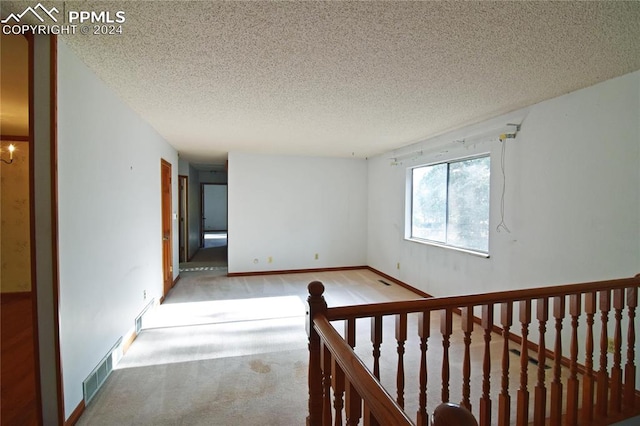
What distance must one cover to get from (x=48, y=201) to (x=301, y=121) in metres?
2.43

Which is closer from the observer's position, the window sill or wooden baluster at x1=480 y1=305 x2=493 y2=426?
wooden baluster at x1=480 y1=305 x2=493 y2=426

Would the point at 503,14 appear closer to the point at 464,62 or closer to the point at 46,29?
the point at 464,62

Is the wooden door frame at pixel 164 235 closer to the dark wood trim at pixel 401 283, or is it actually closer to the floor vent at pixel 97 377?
the floor vent at pixel 97 377

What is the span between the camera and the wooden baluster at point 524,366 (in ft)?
5.11

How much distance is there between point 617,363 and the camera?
1881 mm

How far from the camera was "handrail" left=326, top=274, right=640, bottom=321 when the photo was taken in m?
1.32

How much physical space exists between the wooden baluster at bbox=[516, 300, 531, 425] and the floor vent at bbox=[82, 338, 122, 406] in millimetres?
2697

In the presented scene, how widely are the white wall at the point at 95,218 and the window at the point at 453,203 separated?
3786 mm

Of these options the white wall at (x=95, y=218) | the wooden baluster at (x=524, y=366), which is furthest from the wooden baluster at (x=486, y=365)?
the white wall at (x=95, y=218)

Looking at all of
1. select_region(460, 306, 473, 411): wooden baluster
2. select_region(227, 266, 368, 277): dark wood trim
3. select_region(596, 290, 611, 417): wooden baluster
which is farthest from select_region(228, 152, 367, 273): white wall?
select_region(460, 306, 473, 411): wooden baluster

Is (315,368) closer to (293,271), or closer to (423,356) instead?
(423,356)

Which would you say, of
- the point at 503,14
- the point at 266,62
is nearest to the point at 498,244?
the point at 503,14

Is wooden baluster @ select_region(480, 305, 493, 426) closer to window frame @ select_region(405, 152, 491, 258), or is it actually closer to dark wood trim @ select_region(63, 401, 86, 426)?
window frame @ select_region(405, 152, 491, 258)

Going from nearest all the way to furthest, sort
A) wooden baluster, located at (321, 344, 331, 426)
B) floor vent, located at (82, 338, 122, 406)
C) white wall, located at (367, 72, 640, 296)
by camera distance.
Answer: wooden baluster, located at (321, 344, 331, 426) → floor vent, located at (82, 338, 122, 406) → white wall, located at (367, 72, 640, 296)
